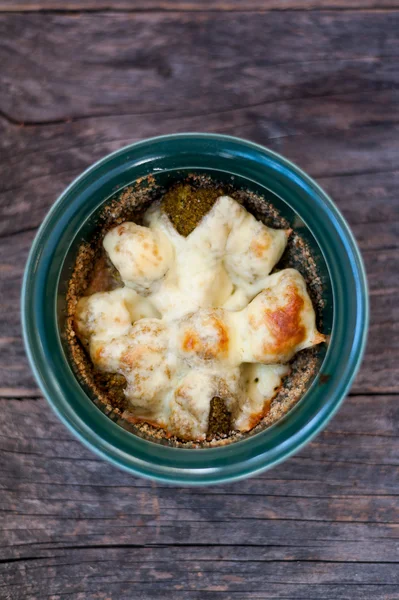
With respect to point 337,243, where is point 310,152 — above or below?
above

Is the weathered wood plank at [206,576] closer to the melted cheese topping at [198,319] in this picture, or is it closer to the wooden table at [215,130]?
the wooden table at [215,130]

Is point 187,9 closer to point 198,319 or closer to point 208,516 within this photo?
point 198,319

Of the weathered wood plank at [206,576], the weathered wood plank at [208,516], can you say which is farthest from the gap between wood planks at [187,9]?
the weathered wood plank at [206,576]

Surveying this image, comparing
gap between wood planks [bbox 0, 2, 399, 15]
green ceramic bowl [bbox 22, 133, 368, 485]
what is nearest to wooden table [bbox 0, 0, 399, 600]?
gap between wood planks [bbox 0, 2, 399, 15]

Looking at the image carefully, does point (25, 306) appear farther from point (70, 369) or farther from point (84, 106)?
point (84, 106)

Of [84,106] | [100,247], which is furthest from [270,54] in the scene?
[100,247]

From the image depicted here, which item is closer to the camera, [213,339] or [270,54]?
[213,339]

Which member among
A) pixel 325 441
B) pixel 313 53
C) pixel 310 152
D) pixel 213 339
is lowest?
pixel 325 441
